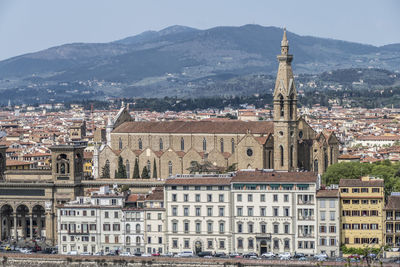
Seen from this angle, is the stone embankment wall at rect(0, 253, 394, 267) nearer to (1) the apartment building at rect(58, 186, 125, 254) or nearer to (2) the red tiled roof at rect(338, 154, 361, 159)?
(1) the apartment building at rect(58, 186, 125, 254)

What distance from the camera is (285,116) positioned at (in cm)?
8406

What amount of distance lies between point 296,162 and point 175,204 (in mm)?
20078

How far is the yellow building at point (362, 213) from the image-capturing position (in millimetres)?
65062

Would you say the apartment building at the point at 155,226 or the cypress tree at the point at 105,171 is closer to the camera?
the apartment building at the point at 155,226

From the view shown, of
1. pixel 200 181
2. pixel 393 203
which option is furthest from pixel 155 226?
pixel 393 203


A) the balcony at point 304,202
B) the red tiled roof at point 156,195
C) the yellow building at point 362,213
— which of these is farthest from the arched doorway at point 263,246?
the red tiled roof at point 156,195

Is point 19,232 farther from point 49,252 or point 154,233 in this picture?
point 154,233

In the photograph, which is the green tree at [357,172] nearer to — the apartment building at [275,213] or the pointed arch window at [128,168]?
the apartment building at [275,213]

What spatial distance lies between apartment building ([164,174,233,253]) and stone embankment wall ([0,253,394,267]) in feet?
10.9

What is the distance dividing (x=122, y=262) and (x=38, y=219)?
1442 cm

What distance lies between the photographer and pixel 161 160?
90.6 meters

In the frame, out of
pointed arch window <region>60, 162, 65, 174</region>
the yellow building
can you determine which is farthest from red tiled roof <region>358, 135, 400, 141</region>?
the yellow building

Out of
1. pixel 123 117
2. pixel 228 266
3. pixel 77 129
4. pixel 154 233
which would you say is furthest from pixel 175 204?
pixel 77 129

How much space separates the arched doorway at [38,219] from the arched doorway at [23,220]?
574 mm
